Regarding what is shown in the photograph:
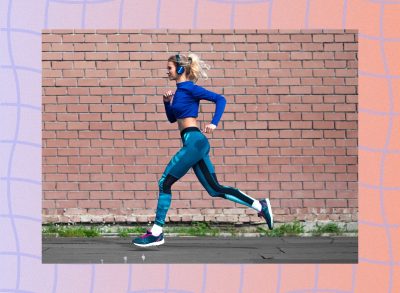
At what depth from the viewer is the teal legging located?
8375 mm

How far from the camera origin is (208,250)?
8758 millimetres

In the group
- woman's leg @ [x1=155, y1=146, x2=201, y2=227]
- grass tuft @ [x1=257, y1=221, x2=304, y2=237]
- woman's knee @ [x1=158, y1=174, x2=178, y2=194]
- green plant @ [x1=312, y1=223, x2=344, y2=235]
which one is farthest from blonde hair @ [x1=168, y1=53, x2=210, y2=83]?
green plant @ [x1=312, y1=223, x2=344, y2=235]

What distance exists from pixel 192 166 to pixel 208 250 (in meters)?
0.85

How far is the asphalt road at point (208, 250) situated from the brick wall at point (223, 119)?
621 mm

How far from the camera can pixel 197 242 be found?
952 centimetres

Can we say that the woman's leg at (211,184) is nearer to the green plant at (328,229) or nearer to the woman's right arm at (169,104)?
the woman's right arm at (169,104)

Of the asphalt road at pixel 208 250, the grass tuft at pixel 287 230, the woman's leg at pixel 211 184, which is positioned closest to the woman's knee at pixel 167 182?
the woman's leg at pixel 211 184

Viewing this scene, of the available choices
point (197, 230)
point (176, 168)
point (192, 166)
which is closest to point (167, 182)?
point (176, 168)

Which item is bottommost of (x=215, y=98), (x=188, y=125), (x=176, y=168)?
(x=176, y=168)

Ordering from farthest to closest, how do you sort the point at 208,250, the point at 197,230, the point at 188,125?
1. the point at 197,230
2. the point at 208,250
3. the point at 188,125

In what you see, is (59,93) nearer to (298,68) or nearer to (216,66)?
(216,66)

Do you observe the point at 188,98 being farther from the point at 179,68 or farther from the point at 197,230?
the point at 197,230

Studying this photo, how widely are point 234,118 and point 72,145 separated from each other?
1.82 metres

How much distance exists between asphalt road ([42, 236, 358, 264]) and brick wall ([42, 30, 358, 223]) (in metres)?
0.62
